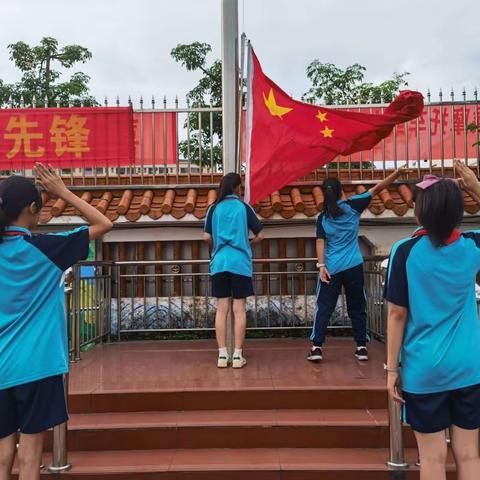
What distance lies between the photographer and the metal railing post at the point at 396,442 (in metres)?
3.13

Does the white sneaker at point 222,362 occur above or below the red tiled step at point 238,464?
above

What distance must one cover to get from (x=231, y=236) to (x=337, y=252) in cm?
107

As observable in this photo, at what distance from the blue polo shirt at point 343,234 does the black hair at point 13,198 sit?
3125 millimetres

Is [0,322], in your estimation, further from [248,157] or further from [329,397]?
[248,157]

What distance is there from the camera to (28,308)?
2.42 meters

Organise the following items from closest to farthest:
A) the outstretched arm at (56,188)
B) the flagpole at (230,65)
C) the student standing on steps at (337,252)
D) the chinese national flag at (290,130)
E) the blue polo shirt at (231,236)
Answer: the outstretched arm at (56,188) < the blue polo shirt at (231,236) < the student standing on steps at (337,252) < the chinese national flag at (290,130) < the flagpole at (230,65)

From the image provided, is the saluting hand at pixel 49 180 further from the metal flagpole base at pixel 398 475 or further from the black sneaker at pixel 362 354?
the black sneaker at pixel 362 354

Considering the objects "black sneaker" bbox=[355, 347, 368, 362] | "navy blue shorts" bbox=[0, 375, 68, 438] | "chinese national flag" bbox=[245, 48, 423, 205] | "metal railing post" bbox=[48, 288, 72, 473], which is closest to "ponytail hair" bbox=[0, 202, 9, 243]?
"navy blue shorts" bbox=[0, 375, 68, 438]

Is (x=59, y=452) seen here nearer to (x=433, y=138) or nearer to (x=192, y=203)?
(x=192, y=203)

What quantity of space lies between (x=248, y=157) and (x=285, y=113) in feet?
2.01

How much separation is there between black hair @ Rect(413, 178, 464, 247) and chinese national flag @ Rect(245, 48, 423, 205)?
275cm

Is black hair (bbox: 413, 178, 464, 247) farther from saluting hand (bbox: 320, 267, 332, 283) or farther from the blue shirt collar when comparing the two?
saluting hand (bbox: 320, 267, 332, 283)

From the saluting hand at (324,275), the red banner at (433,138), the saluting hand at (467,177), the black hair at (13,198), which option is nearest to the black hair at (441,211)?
the saluting hand at (467,177)

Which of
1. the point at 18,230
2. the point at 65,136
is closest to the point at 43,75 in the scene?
the point at 65,136
